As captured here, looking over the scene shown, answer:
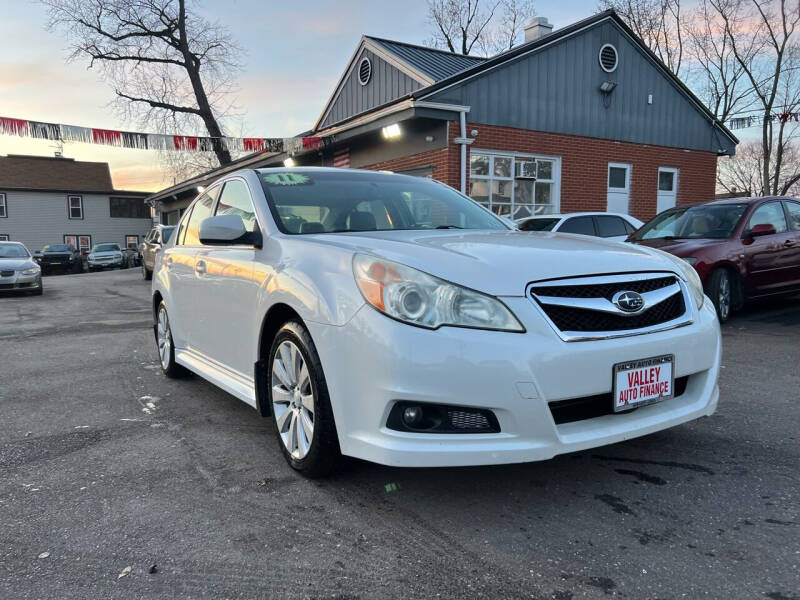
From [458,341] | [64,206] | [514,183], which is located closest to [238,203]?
[458,341]

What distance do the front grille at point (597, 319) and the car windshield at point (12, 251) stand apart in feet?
54.0

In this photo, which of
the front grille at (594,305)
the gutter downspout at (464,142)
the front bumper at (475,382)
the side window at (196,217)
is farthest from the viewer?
the gutter downspout at (464,142)

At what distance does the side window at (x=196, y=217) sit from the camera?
4527mm

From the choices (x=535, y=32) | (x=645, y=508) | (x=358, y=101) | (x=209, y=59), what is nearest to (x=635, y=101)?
(x=535, y=32)

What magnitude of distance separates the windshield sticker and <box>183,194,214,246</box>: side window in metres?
0.85

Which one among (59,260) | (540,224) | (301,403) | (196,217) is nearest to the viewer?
(301,403)

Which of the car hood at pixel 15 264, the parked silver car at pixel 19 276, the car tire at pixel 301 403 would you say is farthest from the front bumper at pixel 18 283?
the car tire at pixel 301 403

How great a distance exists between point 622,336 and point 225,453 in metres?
2.21

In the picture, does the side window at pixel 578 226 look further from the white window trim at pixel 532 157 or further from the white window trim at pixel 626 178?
the white window trim at pixel 626 178

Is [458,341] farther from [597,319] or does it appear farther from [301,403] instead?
[301,403]

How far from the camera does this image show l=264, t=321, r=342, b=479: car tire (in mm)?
2695

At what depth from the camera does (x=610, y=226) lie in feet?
33.6

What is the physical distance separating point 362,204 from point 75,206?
155 ft

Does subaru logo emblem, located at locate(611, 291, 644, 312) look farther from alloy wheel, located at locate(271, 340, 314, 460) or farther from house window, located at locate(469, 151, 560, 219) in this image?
house window, located at locate(469, 151, 560, 219)
